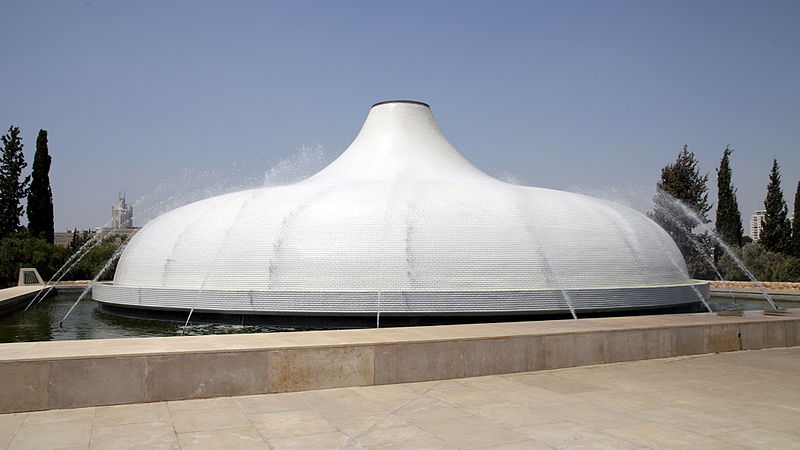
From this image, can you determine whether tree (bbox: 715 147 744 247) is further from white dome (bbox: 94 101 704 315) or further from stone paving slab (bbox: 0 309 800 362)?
stone paving slab (bbox: 0 309 800 362)

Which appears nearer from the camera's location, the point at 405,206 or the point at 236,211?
the point at 405,206

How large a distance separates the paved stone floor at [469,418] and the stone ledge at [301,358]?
0.50 ft

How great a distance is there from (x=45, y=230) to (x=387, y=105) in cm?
2687

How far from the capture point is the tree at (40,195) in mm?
A: 40125

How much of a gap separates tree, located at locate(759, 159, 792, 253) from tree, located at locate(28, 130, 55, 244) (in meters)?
44.9

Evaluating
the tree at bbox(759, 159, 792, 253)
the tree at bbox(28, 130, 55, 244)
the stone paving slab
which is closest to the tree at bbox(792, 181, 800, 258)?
the tree at bbox(759, 159, 792, 253)

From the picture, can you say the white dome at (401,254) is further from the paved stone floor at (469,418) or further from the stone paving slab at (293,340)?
the paved stone floor at (469,418)

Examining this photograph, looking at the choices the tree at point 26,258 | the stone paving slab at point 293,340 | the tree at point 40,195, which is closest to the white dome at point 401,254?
the stone paving slab at point 293,340

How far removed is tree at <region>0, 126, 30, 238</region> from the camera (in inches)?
1699

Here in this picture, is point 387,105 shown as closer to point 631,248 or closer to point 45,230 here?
point 631,248

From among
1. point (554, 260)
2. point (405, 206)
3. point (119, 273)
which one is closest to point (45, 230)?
point (119, 273)

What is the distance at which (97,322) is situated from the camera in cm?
1667

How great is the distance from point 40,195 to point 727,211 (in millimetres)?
42939

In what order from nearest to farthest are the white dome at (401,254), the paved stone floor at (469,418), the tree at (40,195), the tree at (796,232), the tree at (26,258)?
the paved stone floor at (469,418)
the white dome at (401,254)
the tree at (26,258)
the tree at (40,195)
the tree at (796,232)
